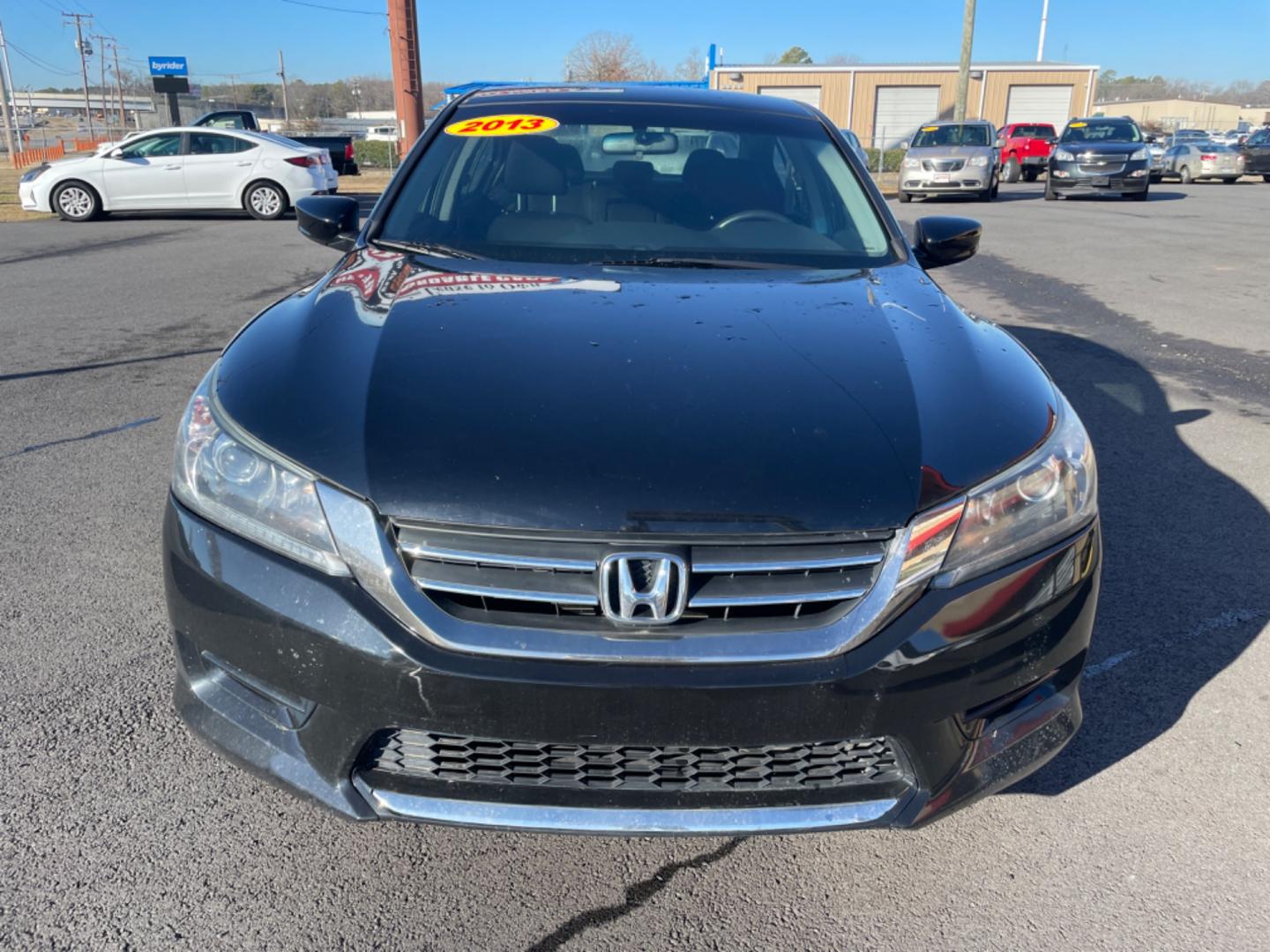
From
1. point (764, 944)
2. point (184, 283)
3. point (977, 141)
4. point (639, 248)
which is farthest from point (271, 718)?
point (977, 141)

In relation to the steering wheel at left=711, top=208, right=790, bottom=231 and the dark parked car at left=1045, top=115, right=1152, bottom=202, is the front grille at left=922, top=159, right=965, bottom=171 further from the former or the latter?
the steering wheel at left=711, top=208, right=790, bottom=231

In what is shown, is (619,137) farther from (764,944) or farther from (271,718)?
(764,944)

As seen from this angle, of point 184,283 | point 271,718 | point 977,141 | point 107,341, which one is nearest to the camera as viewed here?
point 271,718

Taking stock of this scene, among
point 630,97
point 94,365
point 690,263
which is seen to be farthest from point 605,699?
point 94,365

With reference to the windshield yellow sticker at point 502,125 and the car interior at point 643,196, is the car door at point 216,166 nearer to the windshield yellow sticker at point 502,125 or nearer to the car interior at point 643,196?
the windshield yellow sticker at point 502,125

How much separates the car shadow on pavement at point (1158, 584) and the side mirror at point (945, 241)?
3.99 feet

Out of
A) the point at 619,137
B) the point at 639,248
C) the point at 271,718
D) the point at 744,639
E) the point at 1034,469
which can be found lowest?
the point at 271,718

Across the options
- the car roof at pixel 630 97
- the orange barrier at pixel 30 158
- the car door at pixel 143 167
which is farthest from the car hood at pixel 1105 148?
the orange barrier at pixel 30 158

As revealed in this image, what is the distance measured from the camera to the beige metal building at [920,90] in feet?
171

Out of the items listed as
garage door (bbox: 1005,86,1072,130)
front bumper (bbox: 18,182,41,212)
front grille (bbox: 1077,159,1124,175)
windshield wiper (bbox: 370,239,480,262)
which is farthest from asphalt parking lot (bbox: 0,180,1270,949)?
garage door (bbox: 1005,86,1072,130)

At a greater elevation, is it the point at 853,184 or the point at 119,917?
the point at 853,184

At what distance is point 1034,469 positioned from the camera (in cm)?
201

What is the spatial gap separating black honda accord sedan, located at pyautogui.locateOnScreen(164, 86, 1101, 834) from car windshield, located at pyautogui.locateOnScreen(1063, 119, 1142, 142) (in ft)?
77.3

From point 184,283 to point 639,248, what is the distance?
8006 mm
